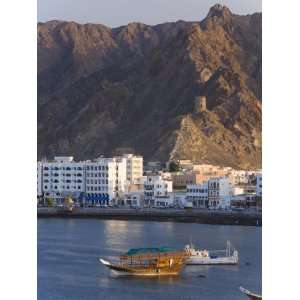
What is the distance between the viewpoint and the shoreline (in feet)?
39.3

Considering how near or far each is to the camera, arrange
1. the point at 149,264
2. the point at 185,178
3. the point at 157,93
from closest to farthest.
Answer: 1. the point at 149,264
2. the point at 185,178
3. the point at 157,93

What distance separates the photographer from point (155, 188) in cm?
1377

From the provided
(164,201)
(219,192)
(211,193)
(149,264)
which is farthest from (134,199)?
(149,264)

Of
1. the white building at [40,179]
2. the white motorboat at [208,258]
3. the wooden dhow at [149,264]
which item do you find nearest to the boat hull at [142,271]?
the wooden dhow at [149,264]

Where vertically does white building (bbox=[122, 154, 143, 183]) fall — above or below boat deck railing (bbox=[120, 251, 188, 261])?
above

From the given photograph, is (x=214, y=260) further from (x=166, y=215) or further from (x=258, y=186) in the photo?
(x=166, y=215)

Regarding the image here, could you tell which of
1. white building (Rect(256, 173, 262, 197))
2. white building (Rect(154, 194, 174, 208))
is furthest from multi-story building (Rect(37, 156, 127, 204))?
white building (Rect(256, 173, 262, 197))

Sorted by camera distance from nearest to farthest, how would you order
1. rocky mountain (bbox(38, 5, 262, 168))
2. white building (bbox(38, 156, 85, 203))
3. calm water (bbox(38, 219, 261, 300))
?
calm water (bbox(38, 219, 261, 300)) → white building (bbox(38, 156, 85, 203)) → rocky mountain (bbox(38, 5, 262, 168))

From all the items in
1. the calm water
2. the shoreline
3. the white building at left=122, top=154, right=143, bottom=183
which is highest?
the white building at left=122, top=154, right=143, bottom=183

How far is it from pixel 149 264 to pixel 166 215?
17.4 ft

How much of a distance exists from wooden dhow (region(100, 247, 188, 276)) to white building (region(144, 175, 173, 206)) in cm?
585

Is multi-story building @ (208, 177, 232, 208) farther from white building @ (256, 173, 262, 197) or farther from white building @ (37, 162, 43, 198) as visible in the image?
white building @ (37, 162, 43, 198)

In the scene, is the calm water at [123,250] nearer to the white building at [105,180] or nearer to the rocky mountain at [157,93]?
the white building at [105,180]
